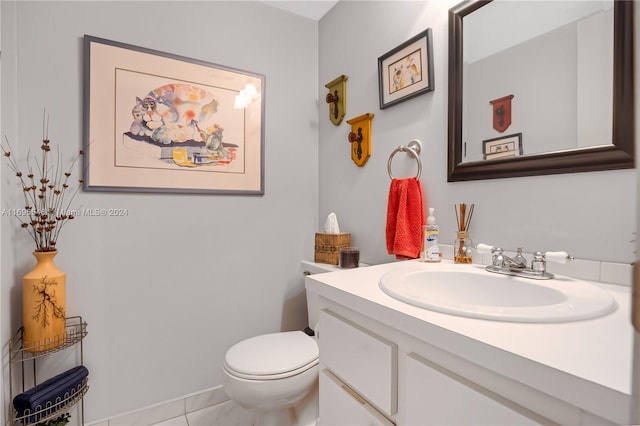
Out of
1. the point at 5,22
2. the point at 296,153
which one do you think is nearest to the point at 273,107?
the point at 296,153

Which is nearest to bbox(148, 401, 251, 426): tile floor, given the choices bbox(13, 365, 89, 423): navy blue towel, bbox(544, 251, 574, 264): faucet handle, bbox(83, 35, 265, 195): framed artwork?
bbox(13, 365, 89, 423): navy blue towel

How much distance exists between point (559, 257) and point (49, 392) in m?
1.83

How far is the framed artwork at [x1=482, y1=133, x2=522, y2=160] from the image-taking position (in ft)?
3.27

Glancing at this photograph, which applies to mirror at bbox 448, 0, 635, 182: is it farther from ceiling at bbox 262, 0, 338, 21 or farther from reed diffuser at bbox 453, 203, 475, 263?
ceiling at bbox 262, 0, 338, 21

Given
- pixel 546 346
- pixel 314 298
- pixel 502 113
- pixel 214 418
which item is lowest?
pixel 214 418

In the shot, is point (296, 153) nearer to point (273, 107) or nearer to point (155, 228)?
point (273, 107)

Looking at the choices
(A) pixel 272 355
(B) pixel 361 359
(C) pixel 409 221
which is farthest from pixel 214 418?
(C) pixel 409 221

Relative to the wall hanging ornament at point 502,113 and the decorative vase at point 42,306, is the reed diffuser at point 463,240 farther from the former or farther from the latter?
the decorative vase at point 42,306

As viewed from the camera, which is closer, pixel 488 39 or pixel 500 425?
pixel 500 425

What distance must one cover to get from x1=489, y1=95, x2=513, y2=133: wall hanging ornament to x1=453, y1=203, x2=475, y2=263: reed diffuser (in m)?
0.28

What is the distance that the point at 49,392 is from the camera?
1.19 m

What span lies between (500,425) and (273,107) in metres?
1.77

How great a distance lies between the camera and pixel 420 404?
60cm

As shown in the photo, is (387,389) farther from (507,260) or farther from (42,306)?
(42,306)
